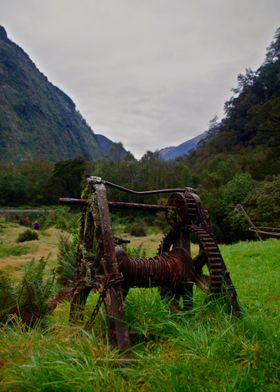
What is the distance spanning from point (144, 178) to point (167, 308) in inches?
2258

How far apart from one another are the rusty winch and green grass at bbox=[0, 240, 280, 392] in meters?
0.22

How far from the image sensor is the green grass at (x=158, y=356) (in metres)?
2.51

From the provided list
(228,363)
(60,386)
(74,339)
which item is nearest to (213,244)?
(228,363)

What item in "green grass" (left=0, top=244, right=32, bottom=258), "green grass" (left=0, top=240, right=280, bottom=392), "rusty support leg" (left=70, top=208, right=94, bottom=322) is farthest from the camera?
"green grass" (left=0, top=244, right=32, bottom=258)

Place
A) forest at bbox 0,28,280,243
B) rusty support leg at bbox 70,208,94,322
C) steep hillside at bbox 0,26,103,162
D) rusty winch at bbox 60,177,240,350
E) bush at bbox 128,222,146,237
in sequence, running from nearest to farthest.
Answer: rusty winch at bbox 60,177,240,350, rusty support leg at bbox 70,208,94,322, forest at bbox 0,28,280,243, bush at bbox 128,222,146,237, steep hillside at bbox 0,26,103,162

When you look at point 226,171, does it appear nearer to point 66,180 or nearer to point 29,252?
point 66,180

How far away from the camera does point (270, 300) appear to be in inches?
232

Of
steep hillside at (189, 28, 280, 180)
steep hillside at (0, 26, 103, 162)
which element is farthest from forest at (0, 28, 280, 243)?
steep hillside at (0, 26, 103, 162)

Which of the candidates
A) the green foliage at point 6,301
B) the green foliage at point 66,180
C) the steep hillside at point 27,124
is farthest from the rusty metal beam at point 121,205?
the steep hillside at point 27,124

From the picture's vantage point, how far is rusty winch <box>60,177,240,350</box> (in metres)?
3.28

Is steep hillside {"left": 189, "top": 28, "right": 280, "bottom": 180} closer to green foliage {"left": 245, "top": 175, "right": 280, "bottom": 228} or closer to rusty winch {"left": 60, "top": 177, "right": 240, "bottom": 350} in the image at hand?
green foliage {"left": 245, "top": 175, "right": 280, "bottom": 228}

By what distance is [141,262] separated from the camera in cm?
393

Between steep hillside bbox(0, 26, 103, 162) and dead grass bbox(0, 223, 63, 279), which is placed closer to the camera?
dead grass bbox(0, 223, 63, 279)

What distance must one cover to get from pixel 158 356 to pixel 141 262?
1.17m
